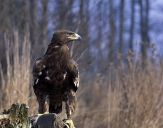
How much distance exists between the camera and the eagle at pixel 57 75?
544 centimetres

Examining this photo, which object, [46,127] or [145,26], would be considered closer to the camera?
[46,127]

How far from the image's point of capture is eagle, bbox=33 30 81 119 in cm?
544

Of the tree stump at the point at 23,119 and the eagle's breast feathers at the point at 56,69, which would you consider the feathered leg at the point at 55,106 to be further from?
the tree stump at the point at 23,119

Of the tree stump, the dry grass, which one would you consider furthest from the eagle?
the dry grass

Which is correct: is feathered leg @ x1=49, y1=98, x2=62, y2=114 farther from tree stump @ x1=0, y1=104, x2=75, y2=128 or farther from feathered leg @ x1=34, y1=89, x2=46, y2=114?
tree stump @ x1=0, y1=104, x2=75, y2=128

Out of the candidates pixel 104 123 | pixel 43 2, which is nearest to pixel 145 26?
pixel 43 2

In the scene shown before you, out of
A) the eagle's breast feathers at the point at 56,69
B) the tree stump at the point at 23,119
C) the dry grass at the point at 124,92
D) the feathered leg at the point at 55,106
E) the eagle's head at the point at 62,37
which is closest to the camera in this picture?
the tree stump at the point at 23,119

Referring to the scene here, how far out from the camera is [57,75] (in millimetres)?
5430

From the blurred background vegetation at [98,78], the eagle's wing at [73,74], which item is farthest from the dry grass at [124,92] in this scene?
the eagle's wing at [73,74]

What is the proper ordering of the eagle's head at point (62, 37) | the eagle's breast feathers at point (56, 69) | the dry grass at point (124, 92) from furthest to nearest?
the dry grass at point (124, 92), the eagle's head at point (62, 37), the eagle's breast feathers at point (56, 69)

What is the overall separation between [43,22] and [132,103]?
7690 millimetres

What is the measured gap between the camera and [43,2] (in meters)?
16.8

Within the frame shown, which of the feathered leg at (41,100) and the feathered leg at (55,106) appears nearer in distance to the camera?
the feathered leg at (41,100)

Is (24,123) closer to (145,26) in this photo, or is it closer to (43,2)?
(43,2)
